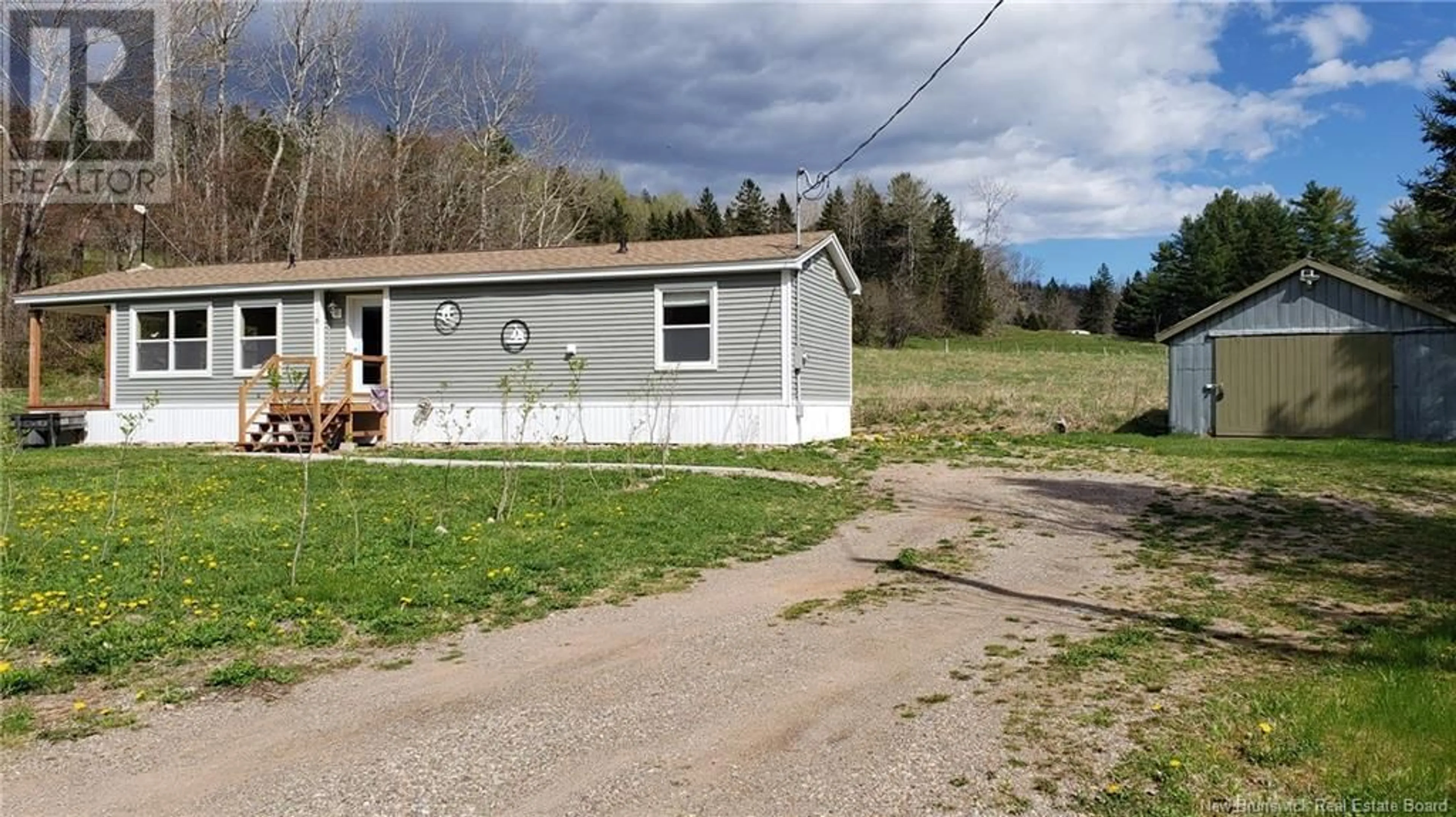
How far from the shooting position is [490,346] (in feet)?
56.5

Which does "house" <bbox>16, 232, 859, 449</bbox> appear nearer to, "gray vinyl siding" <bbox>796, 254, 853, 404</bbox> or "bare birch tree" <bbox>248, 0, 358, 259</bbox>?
"gray vinyl siding" <bbox>796, 254, 853, 404</bbox>

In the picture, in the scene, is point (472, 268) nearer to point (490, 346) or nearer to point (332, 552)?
point (490, 346)

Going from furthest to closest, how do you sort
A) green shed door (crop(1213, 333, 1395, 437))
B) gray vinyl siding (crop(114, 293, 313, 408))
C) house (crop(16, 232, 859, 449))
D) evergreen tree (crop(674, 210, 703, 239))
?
evergreen tree (crop(674, 210, 703, 239)) → gray vinyl siding (crop(114, 293, 313, 408)) → green shed door (crop(1213, 333, 1395, 437)) → house (crop(16, 232, 859, 449))

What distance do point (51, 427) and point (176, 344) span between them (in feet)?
8.77

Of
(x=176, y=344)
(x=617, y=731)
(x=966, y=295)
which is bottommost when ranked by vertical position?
(x=617, y=731)

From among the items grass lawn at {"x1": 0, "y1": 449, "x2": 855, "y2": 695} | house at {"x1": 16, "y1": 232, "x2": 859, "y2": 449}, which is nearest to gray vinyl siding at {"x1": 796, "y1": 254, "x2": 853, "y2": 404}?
house at {"x1": 16, "y1": 232, "x2": 859, "y2": 449}

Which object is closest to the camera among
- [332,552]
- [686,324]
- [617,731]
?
[617,731]

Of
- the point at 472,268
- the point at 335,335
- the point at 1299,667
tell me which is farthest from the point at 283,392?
the point at 1299,667

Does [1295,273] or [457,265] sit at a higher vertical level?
[457,265]

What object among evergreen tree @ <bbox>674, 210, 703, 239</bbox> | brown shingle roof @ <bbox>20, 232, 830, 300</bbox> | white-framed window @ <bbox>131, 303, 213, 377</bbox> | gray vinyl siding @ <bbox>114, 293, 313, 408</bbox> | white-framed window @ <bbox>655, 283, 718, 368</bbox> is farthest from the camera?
evergreen tree @ <bbox>674, 210, 703, 239</bbox>

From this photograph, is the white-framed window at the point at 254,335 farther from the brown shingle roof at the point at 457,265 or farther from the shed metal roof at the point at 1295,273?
the shed metal roof at the point at 1295,273

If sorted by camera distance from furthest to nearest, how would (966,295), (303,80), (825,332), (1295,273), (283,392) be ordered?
(966,295) < (303,80) < (825,332) < (1295,273) < (283,392)

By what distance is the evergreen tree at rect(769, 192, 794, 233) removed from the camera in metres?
55.5

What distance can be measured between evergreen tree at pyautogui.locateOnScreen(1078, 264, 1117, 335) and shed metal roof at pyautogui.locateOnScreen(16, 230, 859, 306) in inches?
2542
